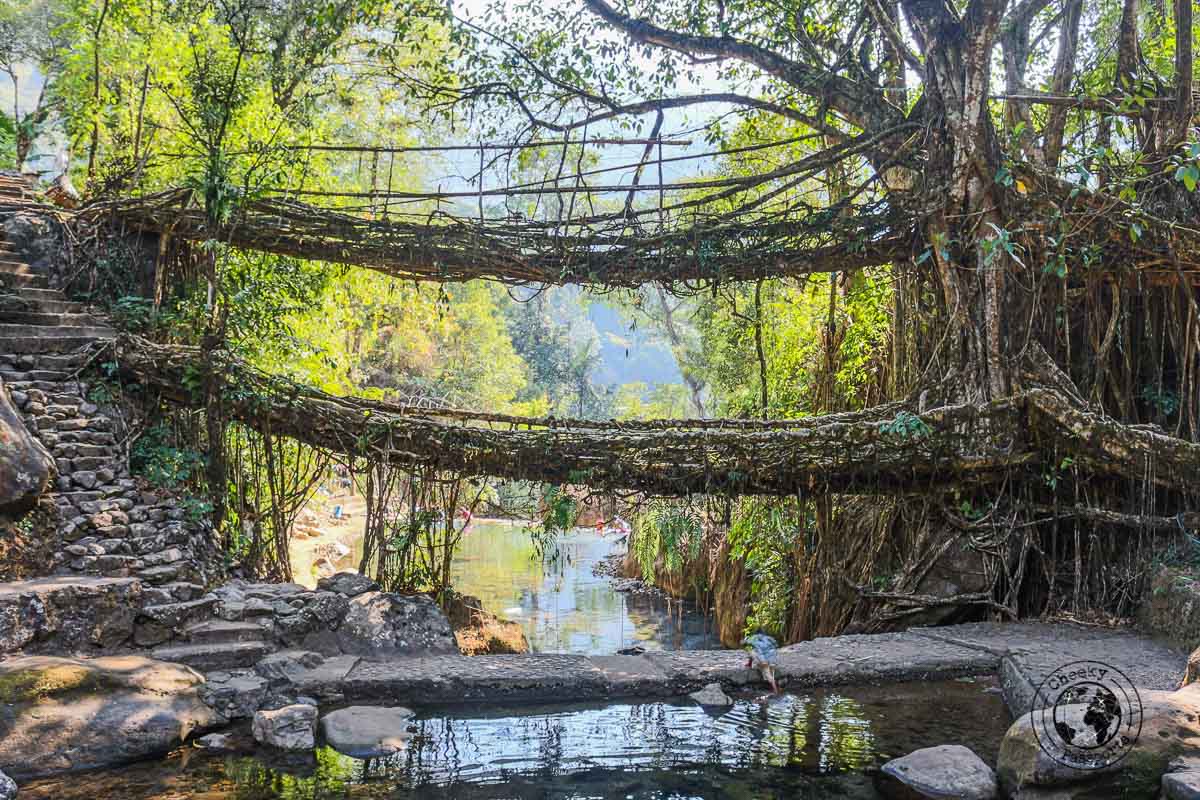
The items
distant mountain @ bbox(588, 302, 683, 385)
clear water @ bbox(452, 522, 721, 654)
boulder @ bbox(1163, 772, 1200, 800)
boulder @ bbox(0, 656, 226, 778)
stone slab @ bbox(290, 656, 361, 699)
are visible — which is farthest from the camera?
distant mountain @ bbox(588, 302, 683, 385)

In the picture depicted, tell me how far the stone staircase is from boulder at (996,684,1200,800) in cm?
458

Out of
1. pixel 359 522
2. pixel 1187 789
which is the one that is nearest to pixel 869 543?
pixel 1187 789

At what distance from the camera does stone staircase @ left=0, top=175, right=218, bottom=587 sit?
5.27 meters

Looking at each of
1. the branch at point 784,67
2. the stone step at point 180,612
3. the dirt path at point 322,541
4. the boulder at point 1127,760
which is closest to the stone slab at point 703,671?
the boulder at point 1127,760

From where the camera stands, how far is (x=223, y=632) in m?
4.91

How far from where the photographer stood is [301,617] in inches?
202

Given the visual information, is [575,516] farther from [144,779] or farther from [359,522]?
[359,522]

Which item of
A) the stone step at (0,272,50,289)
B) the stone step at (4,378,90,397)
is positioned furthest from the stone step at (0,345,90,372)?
the stone step at (0,272,50,289)

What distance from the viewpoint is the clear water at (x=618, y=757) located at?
11.1 feet

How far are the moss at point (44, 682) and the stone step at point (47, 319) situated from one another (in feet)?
10.4

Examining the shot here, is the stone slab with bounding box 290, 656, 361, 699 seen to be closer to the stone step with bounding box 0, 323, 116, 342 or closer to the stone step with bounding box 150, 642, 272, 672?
the stone step with bounding box 150, 642, 272, 672

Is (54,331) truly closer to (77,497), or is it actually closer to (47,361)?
(47,361)

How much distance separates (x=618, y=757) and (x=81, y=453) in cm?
416

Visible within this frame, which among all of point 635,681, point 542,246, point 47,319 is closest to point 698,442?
point 635,681
